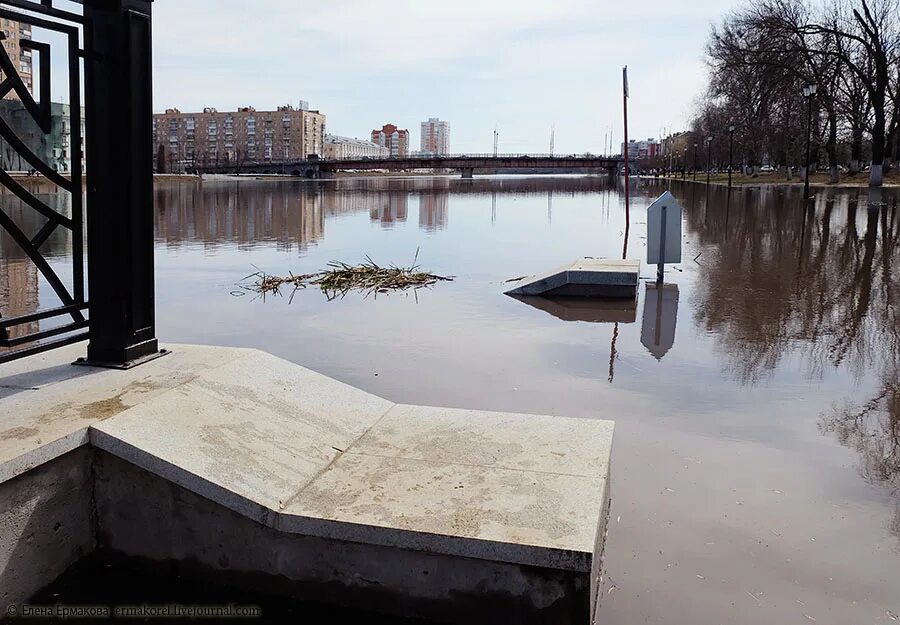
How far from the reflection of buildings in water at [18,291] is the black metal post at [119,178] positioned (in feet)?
12.3

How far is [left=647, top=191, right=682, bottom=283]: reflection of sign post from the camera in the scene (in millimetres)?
12516

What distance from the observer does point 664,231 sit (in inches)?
498

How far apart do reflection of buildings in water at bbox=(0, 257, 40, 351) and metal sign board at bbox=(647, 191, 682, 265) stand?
8005mm

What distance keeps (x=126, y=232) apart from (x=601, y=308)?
675 centimetres

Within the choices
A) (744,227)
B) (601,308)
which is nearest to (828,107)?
(744,227)

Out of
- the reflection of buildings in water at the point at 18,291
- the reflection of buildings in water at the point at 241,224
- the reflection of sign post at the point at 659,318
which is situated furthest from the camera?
the reflection of buildings in water at the point at 241,224

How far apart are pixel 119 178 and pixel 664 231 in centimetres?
917

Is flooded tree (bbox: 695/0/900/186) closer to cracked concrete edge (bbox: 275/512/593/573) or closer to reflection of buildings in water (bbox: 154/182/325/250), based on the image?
reflection of buildings in water (bbox: 154/182/325/250)

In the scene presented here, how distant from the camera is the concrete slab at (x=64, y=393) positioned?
3.58 metres

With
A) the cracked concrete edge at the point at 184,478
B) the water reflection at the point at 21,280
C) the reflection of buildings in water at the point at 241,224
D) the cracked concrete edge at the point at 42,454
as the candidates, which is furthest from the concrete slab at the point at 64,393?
the reflection of buildings in water at the point at 241,224

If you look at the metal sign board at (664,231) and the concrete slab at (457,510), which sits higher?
the metal sign board at (664,231)

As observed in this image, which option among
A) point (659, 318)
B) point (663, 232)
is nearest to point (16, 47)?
point (663, 232)

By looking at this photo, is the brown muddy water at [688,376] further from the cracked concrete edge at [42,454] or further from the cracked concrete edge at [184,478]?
the cracked concrete edge at [42,454]

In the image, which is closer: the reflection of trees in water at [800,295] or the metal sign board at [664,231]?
the reflection of trees in water at [800,295]
